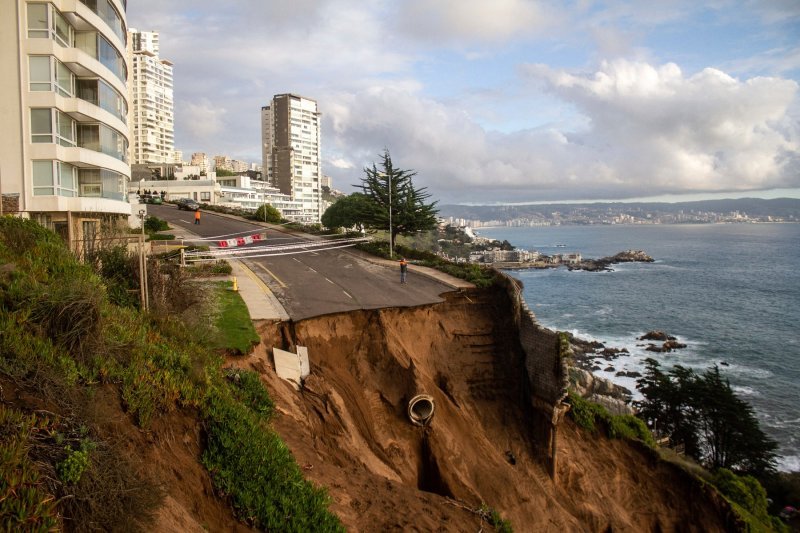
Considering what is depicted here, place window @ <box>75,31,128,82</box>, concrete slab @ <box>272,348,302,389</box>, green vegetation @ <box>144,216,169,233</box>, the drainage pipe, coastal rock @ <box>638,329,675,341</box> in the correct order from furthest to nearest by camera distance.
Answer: coastal rock @ <box>638,329,675,341</box> → green vegetation @ <box>144,216,169,233</box> → window @ <box>75,31,128,82</box> → the drainage pipe → concrete slab @ <box>272,348,302,389</box>

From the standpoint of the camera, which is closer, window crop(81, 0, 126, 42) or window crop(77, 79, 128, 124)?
window crop(81, 0, 126, 42)

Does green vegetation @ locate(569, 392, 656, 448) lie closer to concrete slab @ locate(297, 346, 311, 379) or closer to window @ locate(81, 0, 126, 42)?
concrete slab @ locate(297, 346, 311, 379)

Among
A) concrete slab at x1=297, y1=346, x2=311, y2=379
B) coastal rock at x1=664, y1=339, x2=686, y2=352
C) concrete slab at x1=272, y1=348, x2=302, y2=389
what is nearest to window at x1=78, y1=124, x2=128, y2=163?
concrete slab at x1=272, y1=348, x2=302, y2=389

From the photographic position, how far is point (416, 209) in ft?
109

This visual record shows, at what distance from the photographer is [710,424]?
99.1 feet

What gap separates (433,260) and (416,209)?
16.9 ft

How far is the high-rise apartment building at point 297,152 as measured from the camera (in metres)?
125

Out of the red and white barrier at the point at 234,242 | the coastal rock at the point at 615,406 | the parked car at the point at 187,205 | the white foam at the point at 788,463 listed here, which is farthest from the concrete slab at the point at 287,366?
the parked car at the point at 187,205

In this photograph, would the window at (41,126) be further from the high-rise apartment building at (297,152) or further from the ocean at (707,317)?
the high-rise apartment building at (297,152)

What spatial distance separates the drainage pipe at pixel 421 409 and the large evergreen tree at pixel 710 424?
69.5 feet

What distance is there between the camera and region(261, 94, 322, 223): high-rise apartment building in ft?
409

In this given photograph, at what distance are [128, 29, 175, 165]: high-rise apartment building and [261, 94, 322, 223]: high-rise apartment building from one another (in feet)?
112

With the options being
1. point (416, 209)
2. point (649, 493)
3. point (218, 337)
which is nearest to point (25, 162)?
point (218, 337)

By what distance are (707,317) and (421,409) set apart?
61116 mm
